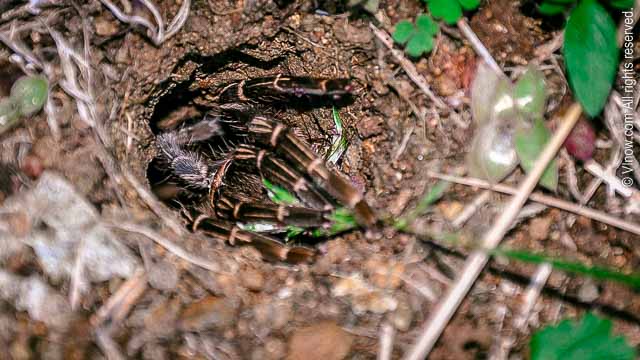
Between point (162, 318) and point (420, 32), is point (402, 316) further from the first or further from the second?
point (420, 32)

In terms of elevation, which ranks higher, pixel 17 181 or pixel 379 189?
pixel 17 181

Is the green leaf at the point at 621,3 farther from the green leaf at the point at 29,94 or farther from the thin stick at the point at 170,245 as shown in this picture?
the green leaf at the point at 29,94

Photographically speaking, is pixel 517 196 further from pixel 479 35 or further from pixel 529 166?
pixel 479 35

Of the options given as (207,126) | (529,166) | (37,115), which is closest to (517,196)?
(529,166)

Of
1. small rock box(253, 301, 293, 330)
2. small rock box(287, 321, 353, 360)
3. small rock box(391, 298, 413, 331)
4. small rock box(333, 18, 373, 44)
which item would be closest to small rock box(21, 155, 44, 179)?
small rock box(253, 301, 293, 330)

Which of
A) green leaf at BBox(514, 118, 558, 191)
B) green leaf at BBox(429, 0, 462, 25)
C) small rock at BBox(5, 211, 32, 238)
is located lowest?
small rock at BBox(5, 211, 32, 238)

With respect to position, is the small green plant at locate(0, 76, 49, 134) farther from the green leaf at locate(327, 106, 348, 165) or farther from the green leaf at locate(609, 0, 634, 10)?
the green leaf at locate(609, 0, 634, 10)

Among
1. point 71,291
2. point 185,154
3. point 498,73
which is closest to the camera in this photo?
point 71,291
